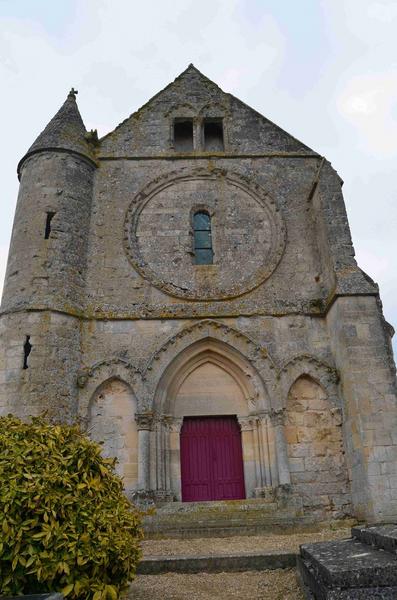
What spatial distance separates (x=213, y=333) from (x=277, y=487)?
9.94ft

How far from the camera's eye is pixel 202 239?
11305 millimetres

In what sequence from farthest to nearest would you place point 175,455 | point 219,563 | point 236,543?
point 175,455 → point 236,543 → point 219,563

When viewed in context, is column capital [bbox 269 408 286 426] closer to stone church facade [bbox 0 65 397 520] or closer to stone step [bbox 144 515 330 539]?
stone church facade [bbox 0 65 397 520]

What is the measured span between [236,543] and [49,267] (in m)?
6.03

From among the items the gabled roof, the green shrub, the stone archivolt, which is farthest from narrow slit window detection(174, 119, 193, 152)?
the green shrub

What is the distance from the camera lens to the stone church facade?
9.00m

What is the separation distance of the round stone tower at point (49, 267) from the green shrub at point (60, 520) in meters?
4.76

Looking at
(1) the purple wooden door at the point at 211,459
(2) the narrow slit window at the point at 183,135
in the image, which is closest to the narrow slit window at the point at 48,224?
(2) the narrow slit window at the point at 183,135

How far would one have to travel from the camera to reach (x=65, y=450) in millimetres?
4273

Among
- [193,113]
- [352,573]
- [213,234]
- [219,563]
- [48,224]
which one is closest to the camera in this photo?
[352,573]

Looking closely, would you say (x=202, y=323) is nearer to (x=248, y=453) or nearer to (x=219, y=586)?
(x=248, y=453)

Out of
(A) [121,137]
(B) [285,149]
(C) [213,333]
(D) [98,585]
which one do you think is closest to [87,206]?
(A) [121,137]

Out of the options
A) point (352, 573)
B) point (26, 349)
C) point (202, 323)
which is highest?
point (202, 323)

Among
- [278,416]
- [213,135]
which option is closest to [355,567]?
[278,416]
